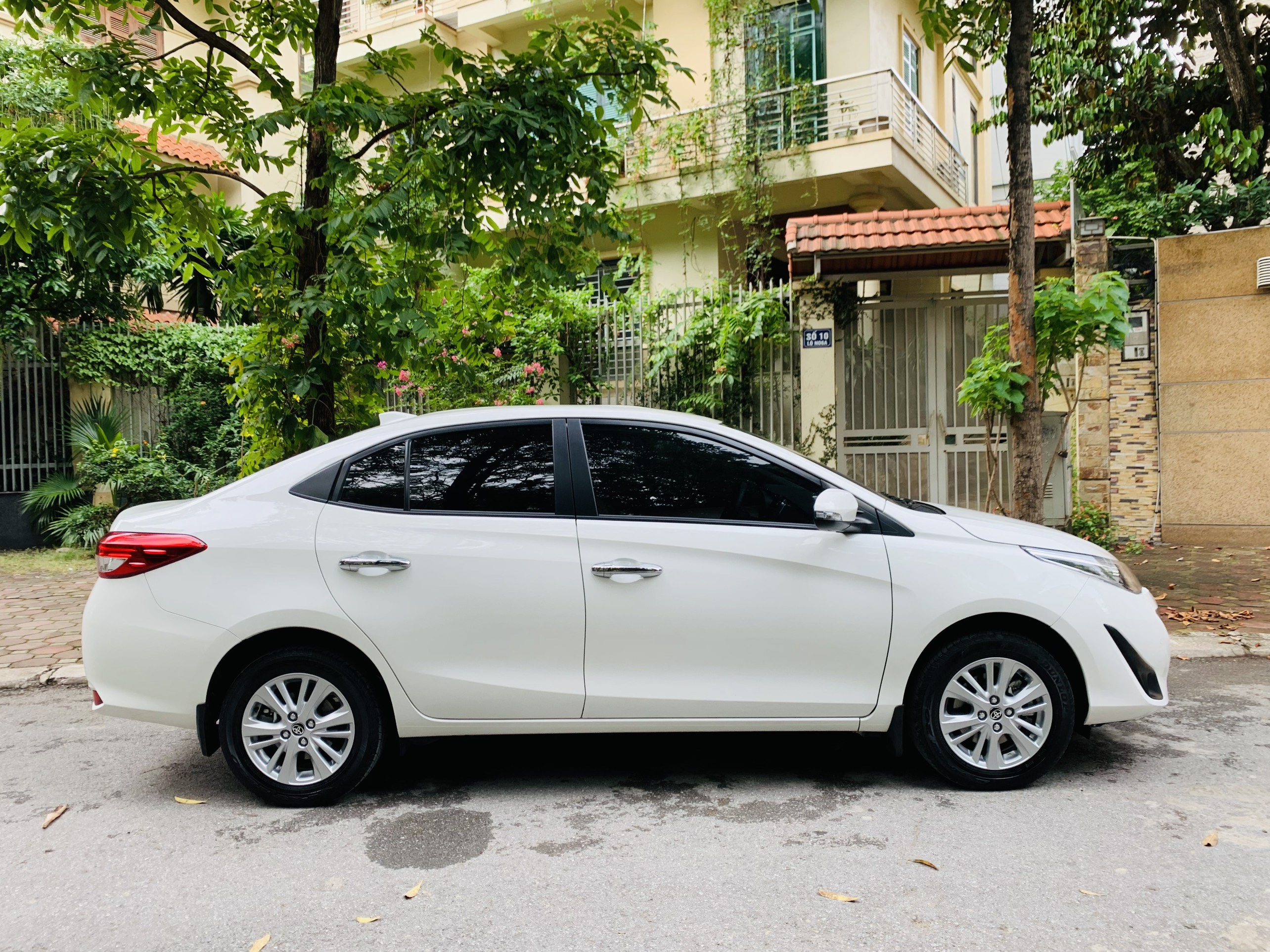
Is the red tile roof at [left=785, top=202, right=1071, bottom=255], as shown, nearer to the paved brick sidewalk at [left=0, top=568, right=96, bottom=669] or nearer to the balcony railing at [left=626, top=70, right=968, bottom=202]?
the balcony railing at [left=626, top=70, right=968, bottom=202]

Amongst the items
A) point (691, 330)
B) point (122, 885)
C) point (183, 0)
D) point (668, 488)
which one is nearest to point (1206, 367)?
point (691, 330)

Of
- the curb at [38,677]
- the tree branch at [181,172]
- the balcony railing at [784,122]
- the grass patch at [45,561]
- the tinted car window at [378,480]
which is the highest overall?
Answer: the balcony railing at [784,122]

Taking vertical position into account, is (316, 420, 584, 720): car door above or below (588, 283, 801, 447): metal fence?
below

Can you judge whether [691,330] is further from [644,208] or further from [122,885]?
[122,885]

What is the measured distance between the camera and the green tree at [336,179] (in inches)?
231

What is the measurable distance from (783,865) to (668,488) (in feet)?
5.15

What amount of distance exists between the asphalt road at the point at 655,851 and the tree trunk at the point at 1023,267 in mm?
2538

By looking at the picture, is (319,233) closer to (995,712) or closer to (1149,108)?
(995,712)

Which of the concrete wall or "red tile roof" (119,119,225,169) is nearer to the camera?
the concrete wall

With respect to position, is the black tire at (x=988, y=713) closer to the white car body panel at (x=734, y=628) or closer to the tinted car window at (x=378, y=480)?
the white car body panel at (x=734, y=628)

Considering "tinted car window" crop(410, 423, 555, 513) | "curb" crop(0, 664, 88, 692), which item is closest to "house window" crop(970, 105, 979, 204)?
"tinted car window" crop(410, 423, 555, 513)

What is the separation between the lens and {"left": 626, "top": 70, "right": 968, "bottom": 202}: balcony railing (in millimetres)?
13570

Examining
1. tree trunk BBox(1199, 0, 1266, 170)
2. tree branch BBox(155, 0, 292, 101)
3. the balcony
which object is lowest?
tree branch BBox(155, 0, 292, 101)

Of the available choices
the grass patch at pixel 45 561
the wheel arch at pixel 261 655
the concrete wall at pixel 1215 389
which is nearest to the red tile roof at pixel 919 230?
the concrete wall at pixel 1215 389
